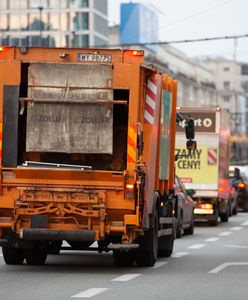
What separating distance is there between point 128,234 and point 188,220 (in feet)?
43.5

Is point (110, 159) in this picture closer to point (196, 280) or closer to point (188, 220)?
point (196, 280)

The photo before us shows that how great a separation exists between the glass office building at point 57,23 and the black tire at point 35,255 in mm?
132795

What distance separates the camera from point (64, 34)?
156125 millimetres

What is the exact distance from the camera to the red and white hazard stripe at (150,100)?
18875mm

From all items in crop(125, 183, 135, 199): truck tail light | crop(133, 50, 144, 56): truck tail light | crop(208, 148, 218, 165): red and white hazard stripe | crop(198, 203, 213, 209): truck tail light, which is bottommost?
crop(198, 203, 213, 209): truck tail light

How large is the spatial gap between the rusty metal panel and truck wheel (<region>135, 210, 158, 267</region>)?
5.16 ft

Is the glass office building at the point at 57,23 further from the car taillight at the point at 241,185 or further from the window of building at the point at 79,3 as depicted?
the car taillight at the point at 241,185

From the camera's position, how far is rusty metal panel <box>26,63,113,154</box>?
18.5m

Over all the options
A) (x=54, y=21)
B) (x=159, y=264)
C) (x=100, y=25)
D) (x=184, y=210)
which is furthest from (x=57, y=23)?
(x=159, y=264)

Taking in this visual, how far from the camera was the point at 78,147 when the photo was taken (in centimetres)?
1862

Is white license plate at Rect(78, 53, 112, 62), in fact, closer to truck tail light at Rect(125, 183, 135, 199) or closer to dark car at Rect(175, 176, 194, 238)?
truck tail light at Rect(125, 183, 135, 199)

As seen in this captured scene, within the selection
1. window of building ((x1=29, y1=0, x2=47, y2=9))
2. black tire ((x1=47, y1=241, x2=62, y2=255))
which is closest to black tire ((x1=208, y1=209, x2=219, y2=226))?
black tire ((x1=47, y1=241, x2=62, y2=255))

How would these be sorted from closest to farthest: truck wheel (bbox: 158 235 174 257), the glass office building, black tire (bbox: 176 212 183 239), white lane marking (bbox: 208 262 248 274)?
white lane marking (bbox: 208 262 248 274), truck wheel (bbox: 158 235 174 257), black tire (bbox: 176 212 183 239), the glass office building

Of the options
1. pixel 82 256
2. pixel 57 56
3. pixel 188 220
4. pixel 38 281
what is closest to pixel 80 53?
pixel 57 56
